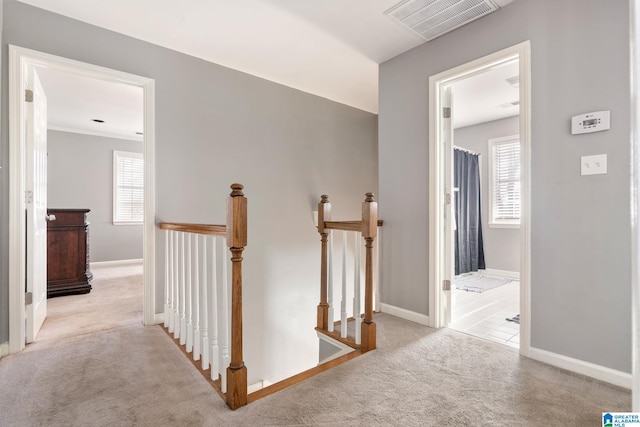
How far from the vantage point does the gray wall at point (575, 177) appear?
69.2 inches

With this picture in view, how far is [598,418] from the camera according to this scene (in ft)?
4.83

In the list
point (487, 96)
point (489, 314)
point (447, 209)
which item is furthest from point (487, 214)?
point (447, 209)

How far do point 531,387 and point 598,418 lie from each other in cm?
29

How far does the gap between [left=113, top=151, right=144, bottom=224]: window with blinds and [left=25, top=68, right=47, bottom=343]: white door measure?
3625mm

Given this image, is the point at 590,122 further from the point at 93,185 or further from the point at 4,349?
the point at 93,185

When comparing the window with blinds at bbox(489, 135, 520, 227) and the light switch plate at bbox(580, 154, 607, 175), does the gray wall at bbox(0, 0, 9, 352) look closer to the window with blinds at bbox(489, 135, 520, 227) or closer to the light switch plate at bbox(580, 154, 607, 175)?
the light switch plate at bbox(580, 154, 607, 175)

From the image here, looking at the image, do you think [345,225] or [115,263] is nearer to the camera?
[345,225]

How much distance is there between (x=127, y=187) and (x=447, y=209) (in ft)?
19.6

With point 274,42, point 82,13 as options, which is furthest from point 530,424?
point 82,13

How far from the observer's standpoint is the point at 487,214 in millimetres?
5090

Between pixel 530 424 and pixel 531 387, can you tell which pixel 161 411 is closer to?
pixel 530 424

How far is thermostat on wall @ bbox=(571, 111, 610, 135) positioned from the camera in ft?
5.86

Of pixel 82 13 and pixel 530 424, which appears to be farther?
pixel 82 13

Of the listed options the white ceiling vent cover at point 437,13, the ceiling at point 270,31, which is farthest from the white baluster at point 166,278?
the white ceiling vent cover at point 437,13
